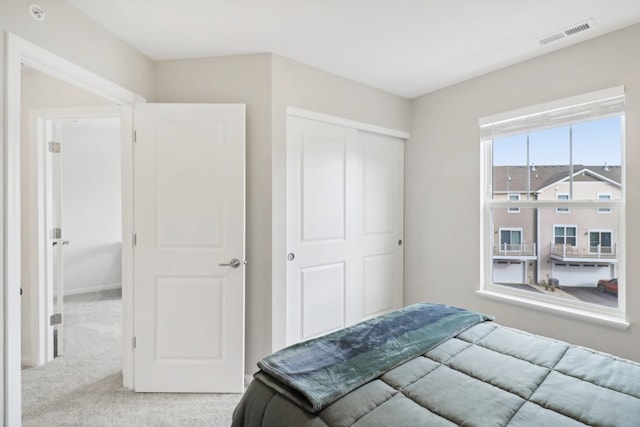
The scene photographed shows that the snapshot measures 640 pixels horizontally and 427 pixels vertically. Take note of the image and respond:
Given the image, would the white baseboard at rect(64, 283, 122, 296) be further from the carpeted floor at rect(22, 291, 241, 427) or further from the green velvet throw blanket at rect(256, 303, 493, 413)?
the green velvet throw blanket at rect(256, 303, 493, 413)

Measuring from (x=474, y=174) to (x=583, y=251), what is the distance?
0.97 m

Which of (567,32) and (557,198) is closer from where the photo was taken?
(567,32)

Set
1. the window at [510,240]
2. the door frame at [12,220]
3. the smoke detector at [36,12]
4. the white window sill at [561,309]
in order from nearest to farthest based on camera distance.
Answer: the door frame at [12,220], the smoke detector at [36,12], the white window sill at [561,309], the window at [510,240]

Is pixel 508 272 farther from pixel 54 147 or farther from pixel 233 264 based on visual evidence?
pixel 54 147

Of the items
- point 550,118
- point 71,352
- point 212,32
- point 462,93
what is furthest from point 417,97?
point 71,352

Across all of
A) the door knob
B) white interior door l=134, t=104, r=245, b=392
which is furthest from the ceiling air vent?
the door knob

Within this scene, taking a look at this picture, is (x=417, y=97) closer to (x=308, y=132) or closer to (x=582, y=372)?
(x=308, y=132)

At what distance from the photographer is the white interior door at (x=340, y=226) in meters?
2.62

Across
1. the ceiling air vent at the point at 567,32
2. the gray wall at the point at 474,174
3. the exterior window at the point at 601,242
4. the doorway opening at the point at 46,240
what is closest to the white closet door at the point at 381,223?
the gray wall at the point at 474,174

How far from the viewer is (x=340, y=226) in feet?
9.54

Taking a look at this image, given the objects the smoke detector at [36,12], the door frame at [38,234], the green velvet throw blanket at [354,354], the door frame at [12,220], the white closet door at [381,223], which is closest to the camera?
the green velvet throw blanket at [354,354]

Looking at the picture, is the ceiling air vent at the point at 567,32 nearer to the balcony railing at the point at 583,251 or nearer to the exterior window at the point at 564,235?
the exterior window at the point at 564,235

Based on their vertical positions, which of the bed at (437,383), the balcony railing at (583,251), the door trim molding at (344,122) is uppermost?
the door trim molding at (344,122)

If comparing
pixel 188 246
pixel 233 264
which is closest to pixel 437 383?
pixel 233 264
